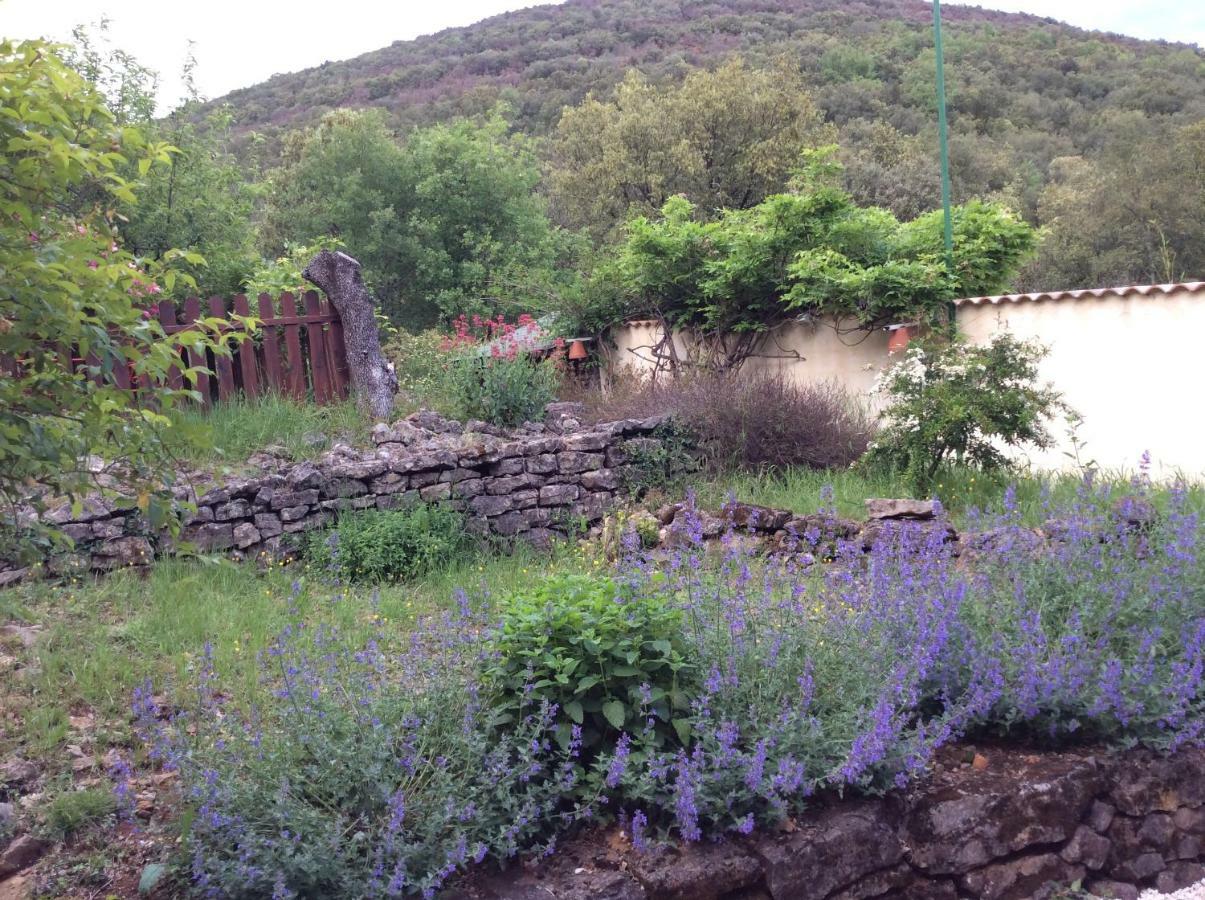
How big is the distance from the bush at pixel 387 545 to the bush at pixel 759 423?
2434 millimetres

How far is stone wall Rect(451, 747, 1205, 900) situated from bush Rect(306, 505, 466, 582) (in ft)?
12.5

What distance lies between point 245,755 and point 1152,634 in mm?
3260

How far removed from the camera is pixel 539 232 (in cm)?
2050

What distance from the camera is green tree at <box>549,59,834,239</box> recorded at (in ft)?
70.7

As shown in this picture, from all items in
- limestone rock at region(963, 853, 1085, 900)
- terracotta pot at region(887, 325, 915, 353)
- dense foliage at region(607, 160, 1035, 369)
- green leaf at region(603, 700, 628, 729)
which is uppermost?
dense foliage at region(607, 160, 1035, 369)

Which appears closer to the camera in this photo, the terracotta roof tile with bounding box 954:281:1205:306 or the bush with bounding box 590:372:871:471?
the bush with bounding box 590:372:871:471

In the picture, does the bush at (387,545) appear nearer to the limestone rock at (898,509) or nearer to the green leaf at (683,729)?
the limestone rock at (898,509)

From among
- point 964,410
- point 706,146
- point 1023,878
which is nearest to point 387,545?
point 964,410

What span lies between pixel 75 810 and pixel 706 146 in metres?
20.8

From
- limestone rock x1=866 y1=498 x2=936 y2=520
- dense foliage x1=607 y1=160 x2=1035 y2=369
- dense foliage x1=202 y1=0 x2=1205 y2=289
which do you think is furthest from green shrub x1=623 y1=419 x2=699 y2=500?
dense foliage x1=202 y1=0 x2=1205 y2=289

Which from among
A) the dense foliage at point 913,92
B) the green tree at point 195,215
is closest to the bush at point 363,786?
the green tree at point 195,215

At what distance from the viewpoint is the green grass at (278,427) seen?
7770 mm

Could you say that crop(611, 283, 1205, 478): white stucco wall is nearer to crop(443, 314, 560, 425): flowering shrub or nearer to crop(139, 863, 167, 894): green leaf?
crop(443, 314, 560, 425): flowering shrub

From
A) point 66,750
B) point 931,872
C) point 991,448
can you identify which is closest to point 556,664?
point 931,872
